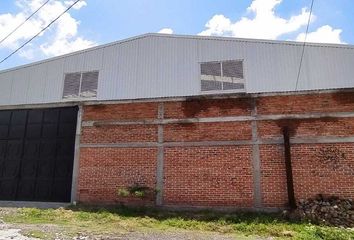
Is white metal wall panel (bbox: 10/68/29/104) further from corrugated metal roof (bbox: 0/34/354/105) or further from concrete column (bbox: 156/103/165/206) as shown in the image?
concrete column (bbox: 156/103/165/206)

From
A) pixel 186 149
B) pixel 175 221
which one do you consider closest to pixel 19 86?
pixel 186 149

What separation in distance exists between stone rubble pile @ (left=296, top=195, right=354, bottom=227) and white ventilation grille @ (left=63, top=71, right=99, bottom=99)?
11.8 m

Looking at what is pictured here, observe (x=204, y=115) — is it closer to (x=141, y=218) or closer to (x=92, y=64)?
(x=141, y=218)

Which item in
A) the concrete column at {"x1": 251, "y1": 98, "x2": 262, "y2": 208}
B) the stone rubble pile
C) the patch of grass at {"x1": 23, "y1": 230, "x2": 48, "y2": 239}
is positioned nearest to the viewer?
the patch of grass at {"x1": 23, "y1": 230, "x2": 48, "y2": 239}

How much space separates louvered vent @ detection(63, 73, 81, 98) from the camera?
18.6 m

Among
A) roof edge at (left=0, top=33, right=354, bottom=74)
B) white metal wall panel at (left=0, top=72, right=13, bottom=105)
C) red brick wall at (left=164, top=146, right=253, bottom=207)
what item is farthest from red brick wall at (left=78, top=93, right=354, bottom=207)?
white metal wall panel at (left=0, top=72, right=13, bottom=105)

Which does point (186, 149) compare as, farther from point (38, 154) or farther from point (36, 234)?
point (38, 154)

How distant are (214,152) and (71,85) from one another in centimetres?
1078

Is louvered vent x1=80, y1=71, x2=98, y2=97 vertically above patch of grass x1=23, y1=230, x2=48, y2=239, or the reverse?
louvered vent x1=80, y1=71, x2=98, y2=97

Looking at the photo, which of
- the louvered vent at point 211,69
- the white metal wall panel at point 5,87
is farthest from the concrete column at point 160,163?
the white metal wall panel at point 5,87

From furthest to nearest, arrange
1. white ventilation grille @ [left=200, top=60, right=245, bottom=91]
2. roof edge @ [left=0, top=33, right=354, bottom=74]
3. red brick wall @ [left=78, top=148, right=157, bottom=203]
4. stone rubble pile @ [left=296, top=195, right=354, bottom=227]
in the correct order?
1. white ventilation grille @ [left=200, top=60, right=245, bottom=91]
2. roof edge @ [left=0, top=33, right=354, bottom=74]
3. red brick wall @ [left=78, top=148, right=157, bottom=203]
4. stone rubble pile @ [left=296, top=195, right=354, bottom=227]

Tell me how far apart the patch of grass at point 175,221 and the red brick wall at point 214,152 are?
69 cm

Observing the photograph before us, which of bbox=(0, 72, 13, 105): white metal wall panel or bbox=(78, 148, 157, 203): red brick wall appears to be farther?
bbox=(0, 72, 13, 105): white metal wall panel

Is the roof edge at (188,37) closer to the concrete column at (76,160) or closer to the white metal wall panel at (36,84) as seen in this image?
the white metal wall panel at (36,84)
